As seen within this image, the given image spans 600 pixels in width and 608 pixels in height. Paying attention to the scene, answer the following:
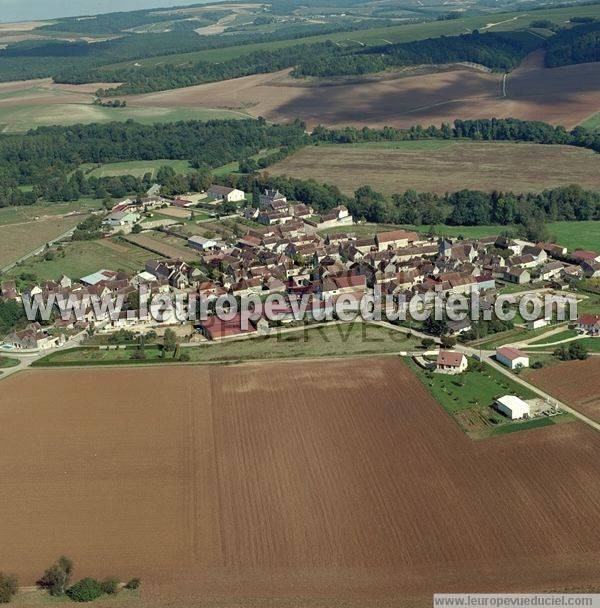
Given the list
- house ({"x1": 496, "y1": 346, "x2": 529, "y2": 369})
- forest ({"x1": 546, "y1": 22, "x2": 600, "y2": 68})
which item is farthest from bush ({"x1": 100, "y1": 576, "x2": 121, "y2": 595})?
forest ({"x1": 546, "y1": 22, "x2": 600, "y2": 68})

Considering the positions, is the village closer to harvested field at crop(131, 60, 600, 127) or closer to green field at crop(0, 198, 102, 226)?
green field at crop(0, 198, 102, 226)

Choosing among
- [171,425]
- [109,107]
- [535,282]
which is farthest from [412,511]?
[109,107]

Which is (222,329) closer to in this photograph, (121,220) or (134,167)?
(121,220)

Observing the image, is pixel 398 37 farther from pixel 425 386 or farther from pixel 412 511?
pixel 412 511

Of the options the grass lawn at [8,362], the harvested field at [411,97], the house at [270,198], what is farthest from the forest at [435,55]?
the grass lawn at [8,362]

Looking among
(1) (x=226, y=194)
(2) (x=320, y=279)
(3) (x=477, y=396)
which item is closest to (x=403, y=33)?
(1) (x=226, y=194)
